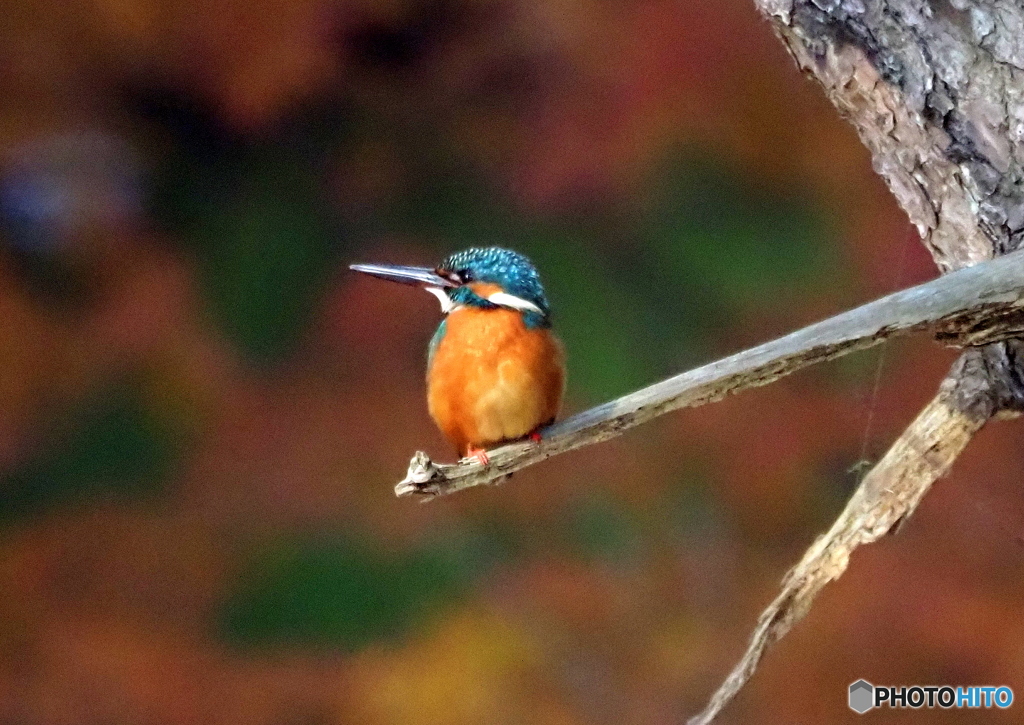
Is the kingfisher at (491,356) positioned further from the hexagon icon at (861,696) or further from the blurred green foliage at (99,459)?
the hexagon icon at (861,696)

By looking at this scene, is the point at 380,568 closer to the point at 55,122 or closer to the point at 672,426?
the point at 672,426

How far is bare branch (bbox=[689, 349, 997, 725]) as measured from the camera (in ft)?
3.86

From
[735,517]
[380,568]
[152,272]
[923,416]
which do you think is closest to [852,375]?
[735,517]

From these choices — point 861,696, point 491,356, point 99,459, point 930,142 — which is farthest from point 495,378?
point 861,696

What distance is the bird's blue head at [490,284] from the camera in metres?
1.24

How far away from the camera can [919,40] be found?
1.14 metres

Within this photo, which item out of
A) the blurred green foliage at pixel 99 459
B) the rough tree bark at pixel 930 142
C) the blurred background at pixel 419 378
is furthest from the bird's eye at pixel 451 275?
the blurred green foliage at pixel 99 459

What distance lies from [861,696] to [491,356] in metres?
0.92

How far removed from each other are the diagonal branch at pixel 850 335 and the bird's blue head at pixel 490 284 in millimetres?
208

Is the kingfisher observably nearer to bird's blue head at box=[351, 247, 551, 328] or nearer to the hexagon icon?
bird's blue head at box=[351, 247, 551, 328]

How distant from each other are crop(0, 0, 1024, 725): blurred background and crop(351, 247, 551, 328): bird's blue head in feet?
1.22

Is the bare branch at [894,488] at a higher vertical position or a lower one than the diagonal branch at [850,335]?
lower

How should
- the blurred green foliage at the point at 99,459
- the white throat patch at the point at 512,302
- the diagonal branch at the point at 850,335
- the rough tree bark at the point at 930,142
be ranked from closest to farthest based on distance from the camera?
1. the diagonal branch at the point at 850,335
2. the rough tree bark at the point at 930,142
3. the white throat patch at the point at 512,302
4. the blurred green foliage at the point at 99,459

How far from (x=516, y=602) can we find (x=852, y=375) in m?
0.69
